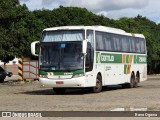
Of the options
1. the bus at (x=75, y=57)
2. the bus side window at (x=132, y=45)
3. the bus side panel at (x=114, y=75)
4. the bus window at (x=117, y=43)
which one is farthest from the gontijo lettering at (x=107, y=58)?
the bus side window at (x=132, y=45)

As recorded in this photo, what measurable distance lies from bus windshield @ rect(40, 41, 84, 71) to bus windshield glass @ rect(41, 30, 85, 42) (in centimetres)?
30

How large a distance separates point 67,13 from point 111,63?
1521 inches

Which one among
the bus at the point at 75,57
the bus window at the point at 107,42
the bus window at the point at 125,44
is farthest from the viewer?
the bus window at the point at 125,44

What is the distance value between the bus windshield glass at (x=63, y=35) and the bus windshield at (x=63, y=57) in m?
0.30

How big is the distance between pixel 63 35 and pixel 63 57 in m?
1.33

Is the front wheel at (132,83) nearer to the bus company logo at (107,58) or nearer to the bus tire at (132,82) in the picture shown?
the bus tire at (132,82)

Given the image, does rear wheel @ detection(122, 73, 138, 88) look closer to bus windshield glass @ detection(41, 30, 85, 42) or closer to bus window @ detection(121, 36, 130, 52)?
bus window @ detection(121, 36, 130, 52)

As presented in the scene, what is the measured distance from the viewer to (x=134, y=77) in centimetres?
3186

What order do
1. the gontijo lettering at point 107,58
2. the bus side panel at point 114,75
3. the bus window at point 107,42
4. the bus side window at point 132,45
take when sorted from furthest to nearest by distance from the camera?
the bus side window at point 132,45 → the bus side panel at point 114,75 → the bus window at point 107,42 → the gontijo lettering at point 107,58

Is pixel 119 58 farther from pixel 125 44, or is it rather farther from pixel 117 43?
pixel 125 44

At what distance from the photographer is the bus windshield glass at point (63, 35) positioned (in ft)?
79.2

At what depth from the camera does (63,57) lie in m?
23.7

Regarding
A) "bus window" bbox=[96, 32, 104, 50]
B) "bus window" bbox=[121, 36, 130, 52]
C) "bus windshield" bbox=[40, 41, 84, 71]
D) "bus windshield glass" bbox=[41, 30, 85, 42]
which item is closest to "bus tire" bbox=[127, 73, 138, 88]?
"bus window" bbox=[121, 36, 130, 52]

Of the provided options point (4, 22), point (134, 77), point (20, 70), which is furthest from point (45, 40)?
point (20, 70)
